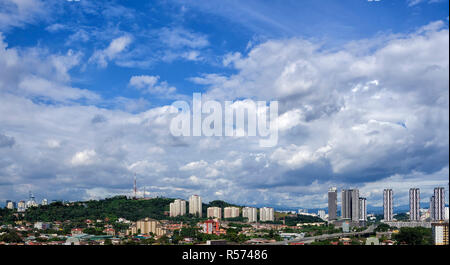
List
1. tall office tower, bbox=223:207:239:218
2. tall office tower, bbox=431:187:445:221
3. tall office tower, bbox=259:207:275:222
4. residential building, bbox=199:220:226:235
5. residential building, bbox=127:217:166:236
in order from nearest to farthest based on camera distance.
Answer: residential building, bbox=199:220:226:235
residential building, bbox=127:217:166:236
tall office tower, bbox=431:187:445:221
tall office tower, bbox=259:207:275:222
tall office tower, bbox=223:207:239:218

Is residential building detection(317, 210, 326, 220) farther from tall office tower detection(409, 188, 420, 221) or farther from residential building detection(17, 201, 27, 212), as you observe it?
residential building detection(17, 201, 27, 212)

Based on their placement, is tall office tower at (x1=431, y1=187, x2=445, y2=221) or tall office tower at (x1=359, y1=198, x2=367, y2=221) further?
tall office tower at (x1=359, y1=198, x2=367, y2=221)

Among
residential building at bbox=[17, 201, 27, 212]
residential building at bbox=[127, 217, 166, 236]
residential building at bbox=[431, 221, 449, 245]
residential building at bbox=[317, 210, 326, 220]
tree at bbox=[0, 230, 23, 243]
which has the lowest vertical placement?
residential building at bbox=[317, 210, 326, 220]

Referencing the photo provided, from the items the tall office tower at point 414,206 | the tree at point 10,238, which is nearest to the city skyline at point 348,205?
the tall office tower at point 414,206

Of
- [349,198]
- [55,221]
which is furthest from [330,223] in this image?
[55,221]

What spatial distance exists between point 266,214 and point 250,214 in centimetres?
96

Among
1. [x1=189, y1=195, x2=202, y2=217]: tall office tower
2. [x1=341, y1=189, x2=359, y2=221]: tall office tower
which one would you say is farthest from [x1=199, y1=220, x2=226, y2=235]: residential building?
[x1=341, y1=189, x2=359, y2=221]: tall office tower

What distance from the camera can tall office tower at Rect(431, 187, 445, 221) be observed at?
20.8 metres

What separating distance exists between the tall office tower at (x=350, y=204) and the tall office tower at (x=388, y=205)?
1.93m

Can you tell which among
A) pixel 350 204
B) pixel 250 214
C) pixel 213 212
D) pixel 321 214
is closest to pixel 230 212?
pixel 213 212

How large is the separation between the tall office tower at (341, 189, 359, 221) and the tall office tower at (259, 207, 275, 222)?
4.27 m

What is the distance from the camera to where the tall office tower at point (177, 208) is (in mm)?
22578

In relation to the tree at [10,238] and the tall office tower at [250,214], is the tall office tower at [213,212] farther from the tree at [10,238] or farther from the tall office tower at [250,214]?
the tree at [10,238]
